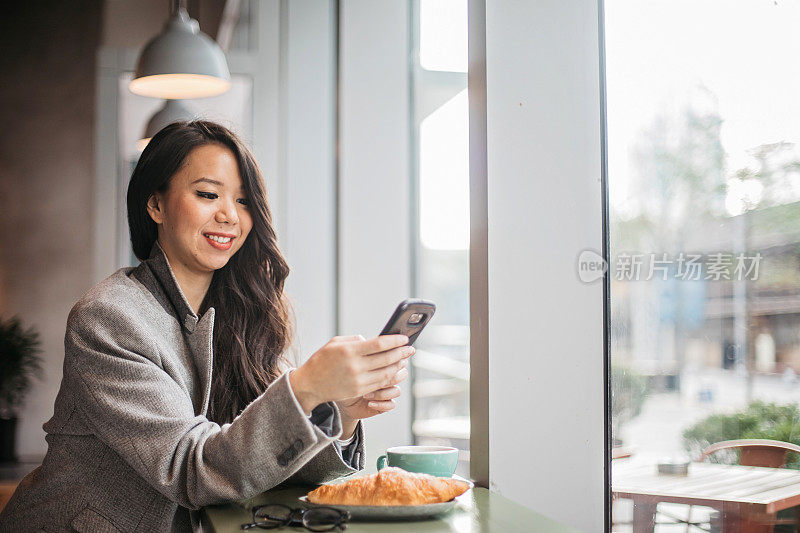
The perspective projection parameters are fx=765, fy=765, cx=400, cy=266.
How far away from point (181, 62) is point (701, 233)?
5.71 ft

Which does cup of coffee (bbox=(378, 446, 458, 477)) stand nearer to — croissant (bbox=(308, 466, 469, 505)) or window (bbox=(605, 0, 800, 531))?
croissant (bbox=(308, 466, 469, 505))

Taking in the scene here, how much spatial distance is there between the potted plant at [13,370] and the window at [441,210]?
1602mm

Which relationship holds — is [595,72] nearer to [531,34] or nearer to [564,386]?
[531,34]

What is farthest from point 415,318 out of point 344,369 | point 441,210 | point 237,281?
point 441,210

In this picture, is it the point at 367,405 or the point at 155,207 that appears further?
the point at 155,207

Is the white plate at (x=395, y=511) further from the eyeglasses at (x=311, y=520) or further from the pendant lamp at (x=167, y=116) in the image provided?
the pendant lamp at (x=167, y=116)

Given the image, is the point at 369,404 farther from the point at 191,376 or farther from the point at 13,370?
the point at 13,370

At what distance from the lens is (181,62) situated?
7.64ft

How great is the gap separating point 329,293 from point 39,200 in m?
1.32

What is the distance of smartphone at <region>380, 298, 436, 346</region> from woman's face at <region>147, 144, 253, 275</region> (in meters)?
0.54

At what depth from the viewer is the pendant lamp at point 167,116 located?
2818 millimetres

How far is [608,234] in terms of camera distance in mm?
1339

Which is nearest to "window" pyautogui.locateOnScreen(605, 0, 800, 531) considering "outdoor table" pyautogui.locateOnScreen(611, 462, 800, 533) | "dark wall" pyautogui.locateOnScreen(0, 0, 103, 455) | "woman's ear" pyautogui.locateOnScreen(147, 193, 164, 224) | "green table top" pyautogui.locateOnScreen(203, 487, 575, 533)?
"outdoor table" pyautogui.locateOnScreen(611, 462, 800, 533)

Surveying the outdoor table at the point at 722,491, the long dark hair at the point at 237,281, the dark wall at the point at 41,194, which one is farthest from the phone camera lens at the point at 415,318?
the dark wall at the point at 41,194
